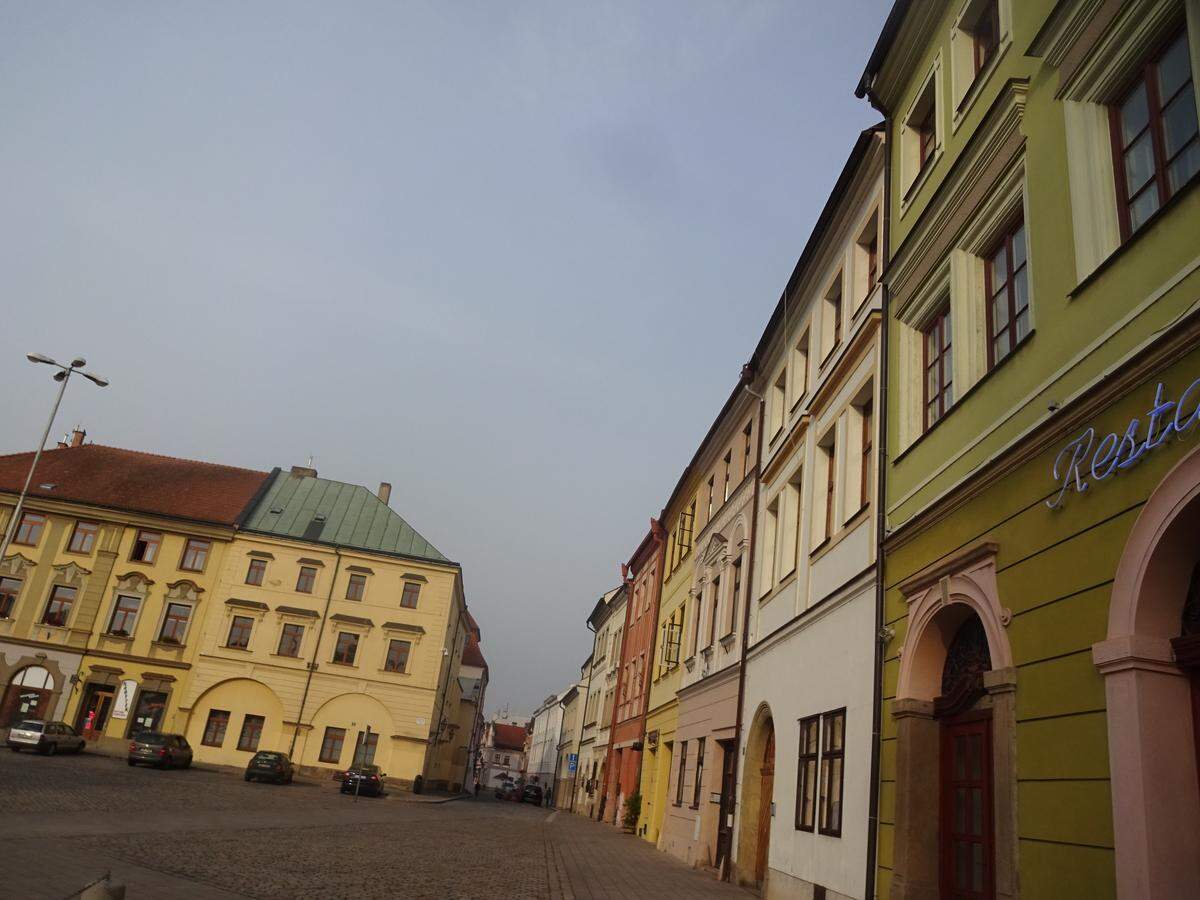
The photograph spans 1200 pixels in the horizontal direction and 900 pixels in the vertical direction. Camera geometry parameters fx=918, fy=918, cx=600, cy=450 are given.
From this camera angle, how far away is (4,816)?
14.3 m

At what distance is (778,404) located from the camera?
20703 mm

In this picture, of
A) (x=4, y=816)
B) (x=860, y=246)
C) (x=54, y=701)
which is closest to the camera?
(x=4, y=816)

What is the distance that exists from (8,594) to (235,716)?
12630 mm

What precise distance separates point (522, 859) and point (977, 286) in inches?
571

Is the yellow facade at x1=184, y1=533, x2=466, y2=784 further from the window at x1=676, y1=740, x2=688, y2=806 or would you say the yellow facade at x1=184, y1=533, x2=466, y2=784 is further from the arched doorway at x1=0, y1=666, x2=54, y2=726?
the window at x1=676, y1=740, x2=688, y2=806

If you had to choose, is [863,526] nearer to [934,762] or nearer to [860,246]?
[934,762]

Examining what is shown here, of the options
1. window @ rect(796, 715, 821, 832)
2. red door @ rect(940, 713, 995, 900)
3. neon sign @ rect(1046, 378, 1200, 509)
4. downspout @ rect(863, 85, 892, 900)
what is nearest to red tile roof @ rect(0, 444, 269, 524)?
window @ rect(796, 715, 821, 832)

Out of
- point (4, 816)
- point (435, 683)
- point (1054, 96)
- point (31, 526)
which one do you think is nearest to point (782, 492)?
point (1054, 96)

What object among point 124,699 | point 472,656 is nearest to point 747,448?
point 124,699

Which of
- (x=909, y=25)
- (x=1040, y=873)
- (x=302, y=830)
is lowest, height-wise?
(x=302, y=830)

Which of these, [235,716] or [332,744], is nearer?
[235,716]

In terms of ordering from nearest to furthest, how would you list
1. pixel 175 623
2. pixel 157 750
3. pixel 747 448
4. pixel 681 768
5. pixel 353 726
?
pixel 747 448
pixel 681 768
pixel 157 750
pixel 175 623
pixel 353 726

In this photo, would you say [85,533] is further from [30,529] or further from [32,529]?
[30,529]

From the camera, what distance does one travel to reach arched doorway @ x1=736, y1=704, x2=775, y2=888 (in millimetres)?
16766
